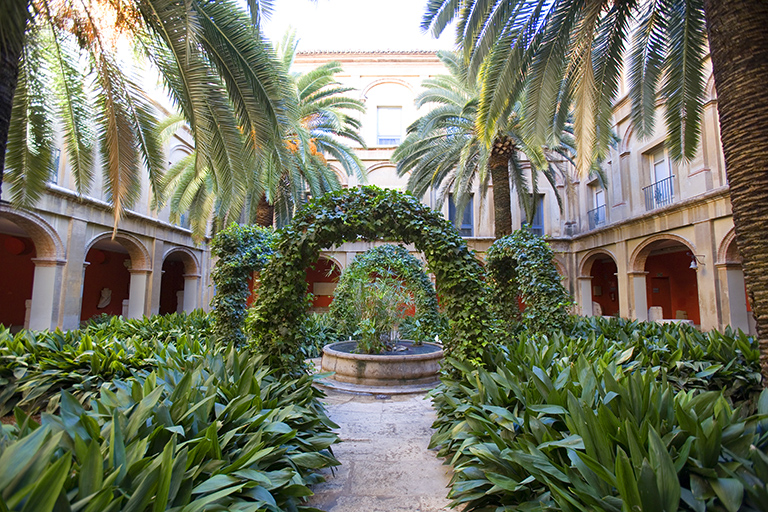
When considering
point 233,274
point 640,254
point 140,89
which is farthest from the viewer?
point 640,254

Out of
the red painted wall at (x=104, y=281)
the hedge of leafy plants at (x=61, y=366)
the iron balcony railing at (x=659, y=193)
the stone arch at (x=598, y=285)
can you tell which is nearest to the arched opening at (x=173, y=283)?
the red painted wall at (x=104, y=281)

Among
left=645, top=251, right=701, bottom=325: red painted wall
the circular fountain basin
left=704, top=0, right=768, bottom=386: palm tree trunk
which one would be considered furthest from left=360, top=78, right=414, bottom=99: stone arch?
left=704, top=0, right=768, bottom=386: palm tree trunk

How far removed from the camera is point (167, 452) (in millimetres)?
1686

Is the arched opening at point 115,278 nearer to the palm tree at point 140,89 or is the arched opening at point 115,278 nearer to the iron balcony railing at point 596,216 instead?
the palm tree at point 140,89

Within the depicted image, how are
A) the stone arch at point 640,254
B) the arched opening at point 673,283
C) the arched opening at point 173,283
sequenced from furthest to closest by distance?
the arched opening at point 173,283
the arched opening at point 673,283
the stone arch at point 640,254

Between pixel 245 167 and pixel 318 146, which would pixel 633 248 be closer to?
pixel 318 146

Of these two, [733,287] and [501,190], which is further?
[733,287]

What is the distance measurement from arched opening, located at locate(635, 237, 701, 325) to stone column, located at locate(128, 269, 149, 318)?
1805 centimetres

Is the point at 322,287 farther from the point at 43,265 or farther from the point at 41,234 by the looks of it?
the point at 41,234

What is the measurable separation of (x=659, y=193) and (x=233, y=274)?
43.5 feet

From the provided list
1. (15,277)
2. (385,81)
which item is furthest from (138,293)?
(385,81)

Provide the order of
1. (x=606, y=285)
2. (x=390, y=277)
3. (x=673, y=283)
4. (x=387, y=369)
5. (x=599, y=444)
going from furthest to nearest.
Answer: (x=606, y=285) → (x=673, y=283) → (x=390, y=277) → (x=387, y=369) → (x=599, y=444)

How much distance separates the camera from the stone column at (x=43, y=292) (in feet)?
32.7

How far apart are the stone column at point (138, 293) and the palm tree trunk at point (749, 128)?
15049 millimetres
